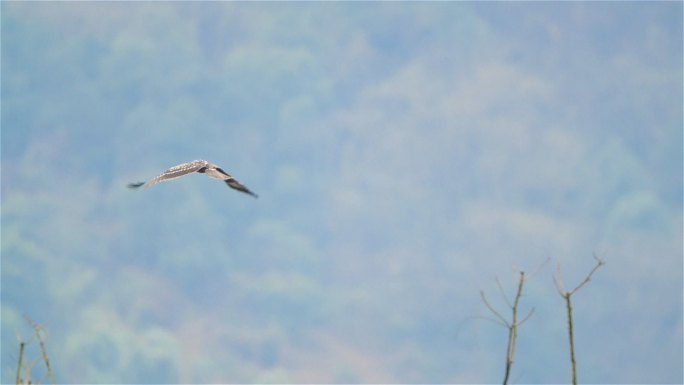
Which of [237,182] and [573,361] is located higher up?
[237,182]

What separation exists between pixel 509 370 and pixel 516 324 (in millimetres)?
802

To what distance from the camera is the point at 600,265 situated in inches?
420

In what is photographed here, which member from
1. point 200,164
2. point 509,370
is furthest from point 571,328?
point 200,164

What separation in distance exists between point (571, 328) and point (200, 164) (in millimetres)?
20314

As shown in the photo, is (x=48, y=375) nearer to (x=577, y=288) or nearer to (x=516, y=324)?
(x=516, y=324)

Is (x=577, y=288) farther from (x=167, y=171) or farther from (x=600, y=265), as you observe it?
(x=167, y=171)

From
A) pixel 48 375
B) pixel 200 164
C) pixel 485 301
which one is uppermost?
pixel 200 164

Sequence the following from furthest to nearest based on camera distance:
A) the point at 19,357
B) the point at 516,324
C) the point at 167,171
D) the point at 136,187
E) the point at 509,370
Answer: the point at 167,171 → the point at 136,187 → the point at 19,357 → the point at 516,324 → the point at 509,370

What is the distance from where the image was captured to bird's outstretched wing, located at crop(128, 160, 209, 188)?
1003 inches

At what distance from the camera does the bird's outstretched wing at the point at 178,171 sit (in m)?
25.5

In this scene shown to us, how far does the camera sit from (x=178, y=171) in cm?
2728

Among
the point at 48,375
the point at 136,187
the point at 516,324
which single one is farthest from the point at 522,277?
the point at 136,187

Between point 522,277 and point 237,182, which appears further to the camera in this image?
point 237,182

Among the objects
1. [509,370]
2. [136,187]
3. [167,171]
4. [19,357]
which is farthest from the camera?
[167,171]
